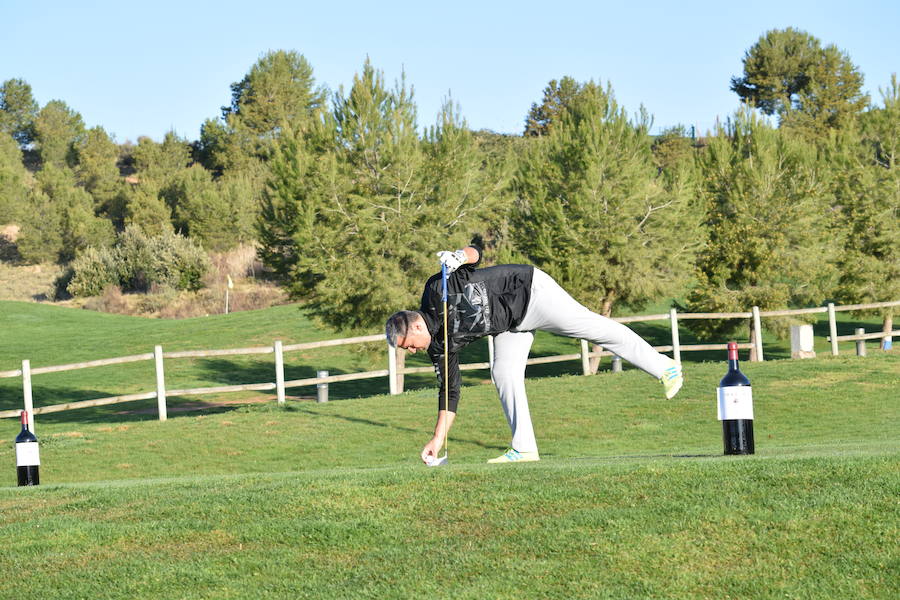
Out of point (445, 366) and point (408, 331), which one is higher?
point (408, 331)

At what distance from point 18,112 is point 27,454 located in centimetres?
9406

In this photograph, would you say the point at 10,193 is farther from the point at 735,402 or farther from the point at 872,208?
the point at 735,402

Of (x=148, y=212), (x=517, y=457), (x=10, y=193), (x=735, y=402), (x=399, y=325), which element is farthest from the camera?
(x=10, y=193)

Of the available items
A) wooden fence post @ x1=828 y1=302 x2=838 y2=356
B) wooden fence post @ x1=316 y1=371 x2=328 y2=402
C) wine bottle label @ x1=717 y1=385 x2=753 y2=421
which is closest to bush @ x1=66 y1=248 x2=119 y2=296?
wooden fence post @ x1=316 y1=371 x2=328 y2=402

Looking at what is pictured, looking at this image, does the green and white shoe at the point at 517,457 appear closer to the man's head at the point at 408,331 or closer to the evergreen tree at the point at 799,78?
the man's head at the point at 408,331

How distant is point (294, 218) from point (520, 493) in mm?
23018

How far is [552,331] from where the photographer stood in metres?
8.30

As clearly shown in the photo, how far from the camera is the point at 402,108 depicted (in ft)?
93.5

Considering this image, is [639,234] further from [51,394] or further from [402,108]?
[51,394]

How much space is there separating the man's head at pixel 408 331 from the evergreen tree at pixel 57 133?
88.0 metres

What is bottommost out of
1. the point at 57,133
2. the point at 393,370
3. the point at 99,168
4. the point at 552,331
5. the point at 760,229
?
the point at 393,370

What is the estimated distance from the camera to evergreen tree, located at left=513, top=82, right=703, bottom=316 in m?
31.5

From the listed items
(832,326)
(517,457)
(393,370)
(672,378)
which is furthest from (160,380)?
(832,326)

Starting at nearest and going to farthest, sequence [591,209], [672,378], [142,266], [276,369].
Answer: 1. [672,378]
2. [276,369]
3. [591,209]
4. [142,266]
